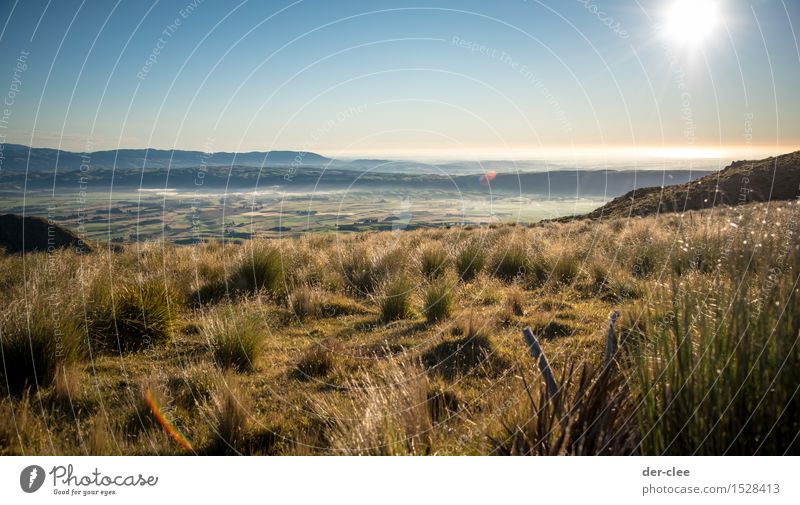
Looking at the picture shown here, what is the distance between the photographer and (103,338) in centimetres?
571

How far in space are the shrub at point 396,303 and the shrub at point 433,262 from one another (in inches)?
80.1

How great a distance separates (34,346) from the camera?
4.66m

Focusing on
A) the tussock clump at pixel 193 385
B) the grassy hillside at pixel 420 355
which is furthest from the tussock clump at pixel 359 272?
the tussock clump at pixel 193 385

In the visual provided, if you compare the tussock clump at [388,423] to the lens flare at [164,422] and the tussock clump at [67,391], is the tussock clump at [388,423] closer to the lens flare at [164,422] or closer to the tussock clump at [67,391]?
the lens flare at [164,422]

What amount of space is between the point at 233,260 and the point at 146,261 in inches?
83.6

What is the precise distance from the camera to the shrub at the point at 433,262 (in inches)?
384

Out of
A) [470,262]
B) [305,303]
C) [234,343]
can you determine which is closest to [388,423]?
[234,343]

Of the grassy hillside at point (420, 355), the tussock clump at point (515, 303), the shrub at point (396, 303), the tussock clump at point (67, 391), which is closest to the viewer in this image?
the grassy hillside at point (420, 355)

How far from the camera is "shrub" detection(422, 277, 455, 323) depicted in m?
7.02

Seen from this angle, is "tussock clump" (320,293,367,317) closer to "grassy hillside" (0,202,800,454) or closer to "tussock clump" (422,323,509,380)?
"grassy hillside" (0,202,800,454)

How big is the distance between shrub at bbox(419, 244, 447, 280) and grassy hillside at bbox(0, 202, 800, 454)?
2.1 inches
